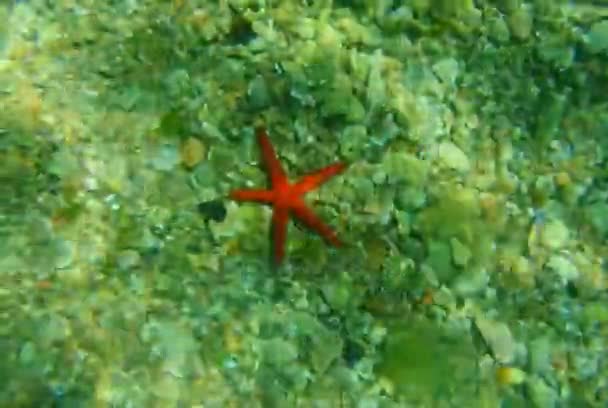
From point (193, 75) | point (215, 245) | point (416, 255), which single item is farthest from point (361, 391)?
point (193, 75)

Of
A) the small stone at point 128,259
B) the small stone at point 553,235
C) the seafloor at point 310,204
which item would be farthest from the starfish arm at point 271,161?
the small stone at point 553,235

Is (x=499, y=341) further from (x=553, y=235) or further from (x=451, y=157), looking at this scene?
(x=451, y=157)

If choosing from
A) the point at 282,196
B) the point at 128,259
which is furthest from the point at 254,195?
the point at 128,259

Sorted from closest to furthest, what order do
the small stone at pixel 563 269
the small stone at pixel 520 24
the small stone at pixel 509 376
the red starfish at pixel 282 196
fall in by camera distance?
the red starfish at pixel 282 196
the small stone at pixel 509 376
the small stone at pixel 563 269
the small stone at pixel 520 24

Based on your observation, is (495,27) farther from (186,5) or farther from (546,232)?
(186,5)

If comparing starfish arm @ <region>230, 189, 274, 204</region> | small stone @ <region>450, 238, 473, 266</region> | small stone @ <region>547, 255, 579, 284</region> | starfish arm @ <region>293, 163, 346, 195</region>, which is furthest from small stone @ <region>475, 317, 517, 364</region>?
starfish arm @ <region>230, 189, 274, 204</region>

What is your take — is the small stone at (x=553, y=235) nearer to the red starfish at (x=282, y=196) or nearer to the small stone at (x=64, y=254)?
the red starfish at (x=282, y=196)

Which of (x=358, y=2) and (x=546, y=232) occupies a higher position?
(x=358, y=2)
